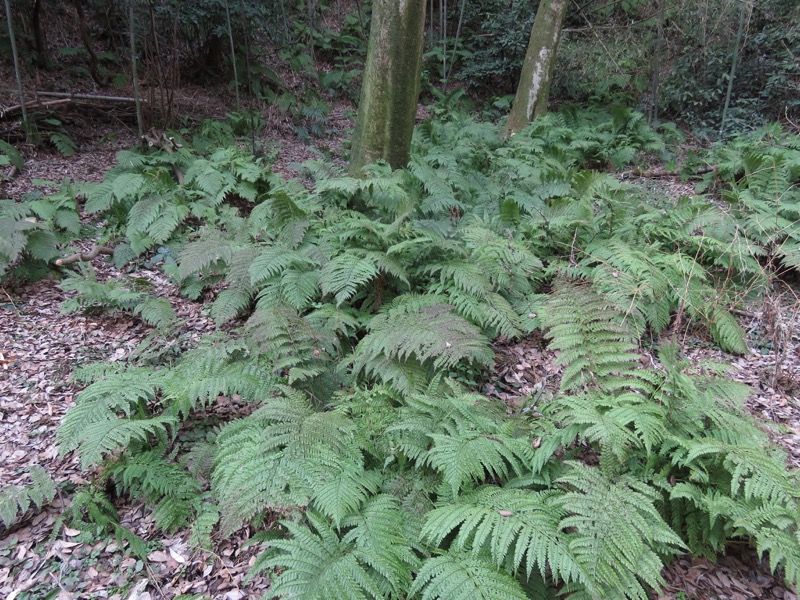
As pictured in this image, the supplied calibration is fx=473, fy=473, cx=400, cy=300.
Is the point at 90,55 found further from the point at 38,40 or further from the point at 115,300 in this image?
the point at 115,300

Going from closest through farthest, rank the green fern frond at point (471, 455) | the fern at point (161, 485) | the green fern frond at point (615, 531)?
the green fern frond at point (615, 531) < the green fern frond at point (471, 455) < the fern at point (161, 485)

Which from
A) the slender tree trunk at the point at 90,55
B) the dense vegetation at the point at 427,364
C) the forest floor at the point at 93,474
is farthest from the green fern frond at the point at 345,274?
the slender tree trunk at the point at 90,55

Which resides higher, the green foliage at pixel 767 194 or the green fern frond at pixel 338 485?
the green foliage at pixel 767 194

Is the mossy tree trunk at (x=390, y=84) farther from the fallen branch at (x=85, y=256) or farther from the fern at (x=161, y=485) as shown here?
the fern at (x=161, y=485)

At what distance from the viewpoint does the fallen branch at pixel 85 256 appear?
4.72 m

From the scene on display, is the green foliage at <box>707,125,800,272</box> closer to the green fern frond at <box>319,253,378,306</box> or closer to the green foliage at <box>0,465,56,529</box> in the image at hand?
the green fern frond at <box>319,253,378,306</box>

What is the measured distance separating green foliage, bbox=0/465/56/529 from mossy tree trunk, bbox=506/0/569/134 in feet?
27.5

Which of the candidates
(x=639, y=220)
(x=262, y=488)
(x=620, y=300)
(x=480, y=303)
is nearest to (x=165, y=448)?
(x=262, y=488)

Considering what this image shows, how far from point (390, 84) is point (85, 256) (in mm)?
3652

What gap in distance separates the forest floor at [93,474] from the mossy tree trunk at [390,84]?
2.60 m

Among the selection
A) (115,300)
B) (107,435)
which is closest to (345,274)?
(107,435)

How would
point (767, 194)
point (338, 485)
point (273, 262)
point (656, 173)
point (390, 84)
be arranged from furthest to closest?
point (656, 173) → point (767, 194) → point (390, 84) → point (273, 262) → point (338, 485)

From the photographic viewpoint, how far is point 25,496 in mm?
2537

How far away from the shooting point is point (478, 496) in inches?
87.7
